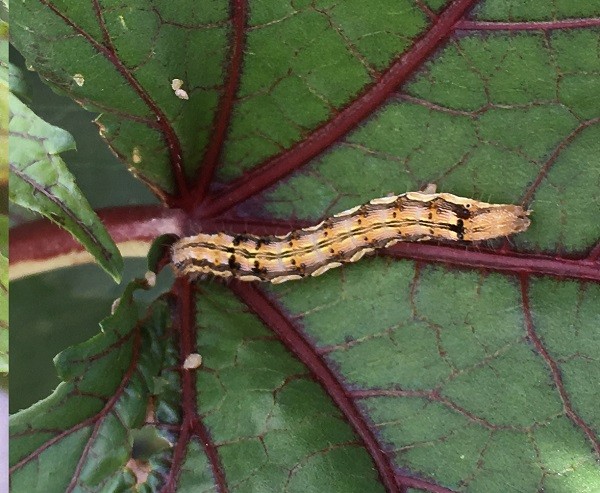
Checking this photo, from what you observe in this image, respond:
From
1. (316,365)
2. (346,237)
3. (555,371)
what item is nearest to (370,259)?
(346,237)

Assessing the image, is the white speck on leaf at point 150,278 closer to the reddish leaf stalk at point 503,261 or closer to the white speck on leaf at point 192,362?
the white speck on leaf at point 192,362

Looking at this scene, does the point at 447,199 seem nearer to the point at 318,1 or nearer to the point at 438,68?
the point at 438,68

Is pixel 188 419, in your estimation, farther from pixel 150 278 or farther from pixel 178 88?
pixel 178 88

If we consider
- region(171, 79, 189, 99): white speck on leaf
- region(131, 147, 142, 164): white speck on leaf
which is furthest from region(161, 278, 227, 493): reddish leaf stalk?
region(171, 79, 189, 99): white speck on leaf

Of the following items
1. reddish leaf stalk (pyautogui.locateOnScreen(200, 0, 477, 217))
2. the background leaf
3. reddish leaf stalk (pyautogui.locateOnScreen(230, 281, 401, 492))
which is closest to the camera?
the background leaf

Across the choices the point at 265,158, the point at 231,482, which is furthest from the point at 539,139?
the point at 231,482

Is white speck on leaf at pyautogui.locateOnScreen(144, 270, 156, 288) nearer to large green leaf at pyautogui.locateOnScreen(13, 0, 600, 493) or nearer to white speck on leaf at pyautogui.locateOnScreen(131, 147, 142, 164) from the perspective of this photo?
large green leaf at pyautogui.locateOnScreen(13, 0, 600, 493)
